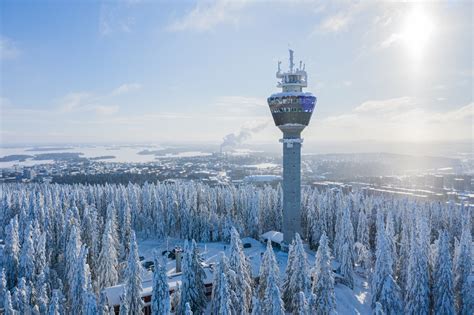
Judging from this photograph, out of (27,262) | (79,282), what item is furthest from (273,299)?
(27,262)

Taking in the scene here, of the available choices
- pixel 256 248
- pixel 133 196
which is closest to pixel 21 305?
pixel 256 248

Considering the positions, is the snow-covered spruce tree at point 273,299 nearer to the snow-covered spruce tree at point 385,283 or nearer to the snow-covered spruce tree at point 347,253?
the snow-covered spruce tree at point 385,283

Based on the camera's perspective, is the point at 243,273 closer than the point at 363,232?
Yes

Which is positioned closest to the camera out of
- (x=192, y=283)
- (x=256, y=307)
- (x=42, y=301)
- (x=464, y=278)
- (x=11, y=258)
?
(x=256, y=307)

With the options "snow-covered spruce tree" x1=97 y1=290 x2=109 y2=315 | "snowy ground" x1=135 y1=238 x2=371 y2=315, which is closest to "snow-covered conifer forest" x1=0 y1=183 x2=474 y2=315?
"snow-covered spruce tree" x1=97 y1=290 x2=109 y2=315

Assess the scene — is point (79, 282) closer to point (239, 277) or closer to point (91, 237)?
point (239, 277)

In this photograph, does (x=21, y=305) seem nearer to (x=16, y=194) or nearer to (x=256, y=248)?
(x=256, y=248)

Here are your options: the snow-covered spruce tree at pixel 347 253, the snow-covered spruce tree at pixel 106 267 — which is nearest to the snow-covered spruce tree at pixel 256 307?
the snow-covered spruce tree at pixel 106 267

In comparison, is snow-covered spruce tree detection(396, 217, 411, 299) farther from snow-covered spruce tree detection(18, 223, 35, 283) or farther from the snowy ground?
snow-covered spruce tree detection(18, 223, 35, 283)
